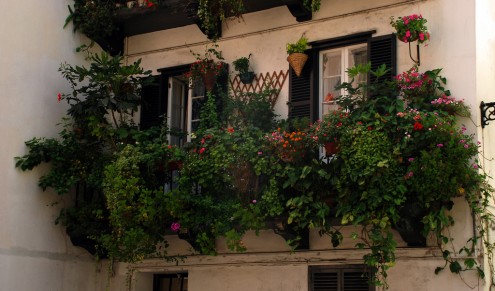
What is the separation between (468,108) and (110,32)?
5.95 meters

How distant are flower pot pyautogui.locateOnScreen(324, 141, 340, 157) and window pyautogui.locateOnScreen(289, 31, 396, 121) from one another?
1.19m

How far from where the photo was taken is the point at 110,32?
13.0 m

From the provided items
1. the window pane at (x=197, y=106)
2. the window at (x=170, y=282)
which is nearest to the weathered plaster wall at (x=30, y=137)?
the window at (x=170, y=282)

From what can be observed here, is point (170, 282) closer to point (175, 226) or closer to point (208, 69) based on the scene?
point (175, 226)

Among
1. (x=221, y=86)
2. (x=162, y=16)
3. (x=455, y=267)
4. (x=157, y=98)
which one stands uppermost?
(x=162, y=16)

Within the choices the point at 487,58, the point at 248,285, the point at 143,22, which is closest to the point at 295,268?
the point at 248,285

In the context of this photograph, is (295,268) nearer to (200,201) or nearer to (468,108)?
(200,201)

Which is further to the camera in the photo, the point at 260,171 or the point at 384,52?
the point at 384,52

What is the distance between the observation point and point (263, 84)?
12.3 meters

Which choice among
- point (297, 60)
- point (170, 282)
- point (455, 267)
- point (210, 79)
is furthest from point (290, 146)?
point (170, 282)

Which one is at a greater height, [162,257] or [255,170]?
[255,170]

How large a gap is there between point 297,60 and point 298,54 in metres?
0.09

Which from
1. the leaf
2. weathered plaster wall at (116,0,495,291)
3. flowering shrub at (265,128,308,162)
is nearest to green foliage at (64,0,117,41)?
weathered plaster wall at (116,0,495,291)

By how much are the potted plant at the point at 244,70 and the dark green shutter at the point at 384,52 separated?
6.36 feet
